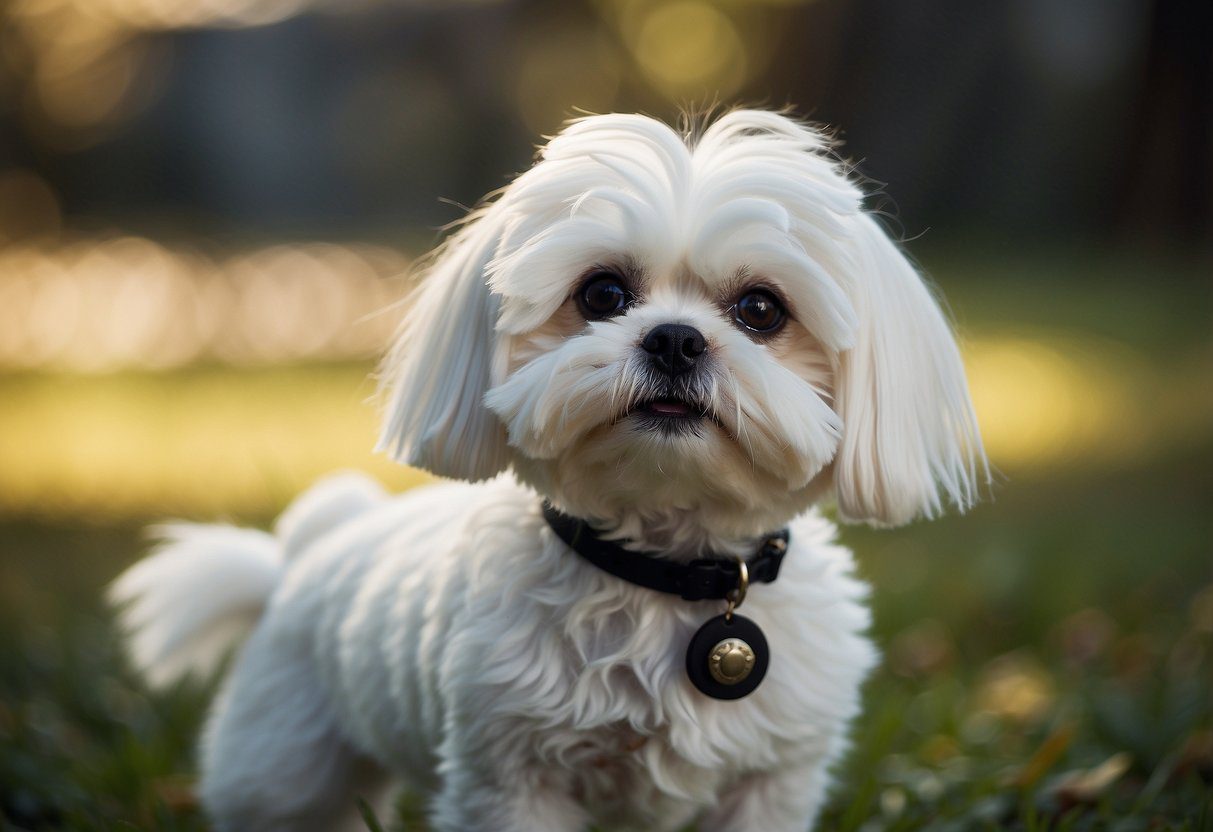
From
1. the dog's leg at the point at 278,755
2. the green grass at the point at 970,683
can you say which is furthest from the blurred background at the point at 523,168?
the dog's leg at the point at 278,755

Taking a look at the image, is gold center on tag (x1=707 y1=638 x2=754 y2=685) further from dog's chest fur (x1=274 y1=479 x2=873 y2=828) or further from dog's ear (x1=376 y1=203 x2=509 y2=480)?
dog's ear (x1=376 y1=203 x2=509 y2=480)

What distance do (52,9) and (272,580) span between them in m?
9.77

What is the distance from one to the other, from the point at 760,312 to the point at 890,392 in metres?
0.31

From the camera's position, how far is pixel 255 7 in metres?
14.6

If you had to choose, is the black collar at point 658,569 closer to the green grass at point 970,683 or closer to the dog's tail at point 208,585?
the green grass at point 970,683

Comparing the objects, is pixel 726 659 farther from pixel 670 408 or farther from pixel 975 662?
pixel 975 662

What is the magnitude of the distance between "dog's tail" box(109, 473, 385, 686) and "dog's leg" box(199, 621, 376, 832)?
31 centimetres

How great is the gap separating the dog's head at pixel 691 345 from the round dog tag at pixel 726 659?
0.22 m

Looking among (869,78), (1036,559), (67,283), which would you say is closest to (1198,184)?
(869,78)

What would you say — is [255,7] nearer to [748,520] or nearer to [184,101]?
[184,101]

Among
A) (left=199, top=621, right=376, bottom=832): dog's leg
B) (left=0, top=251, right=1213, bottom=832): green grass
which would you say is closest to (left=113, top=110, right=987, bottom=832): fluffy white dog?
(left=199, top=621, right=376, bottom=832): dog's leg

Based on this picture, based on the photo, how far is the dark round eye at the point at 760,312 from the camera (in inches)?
93.4

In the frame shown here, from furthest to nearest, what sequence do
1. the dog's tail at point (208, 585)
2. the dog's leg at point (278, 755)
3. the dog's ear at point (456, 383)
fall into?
the dog's tail at point (208, 585) < the dog's leg at point (278, 755) < the dog's ear at point (456, 383)

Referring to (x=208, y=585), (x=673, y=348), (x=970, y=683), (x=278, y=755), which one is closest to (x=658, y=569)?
(x=673, y=348)
